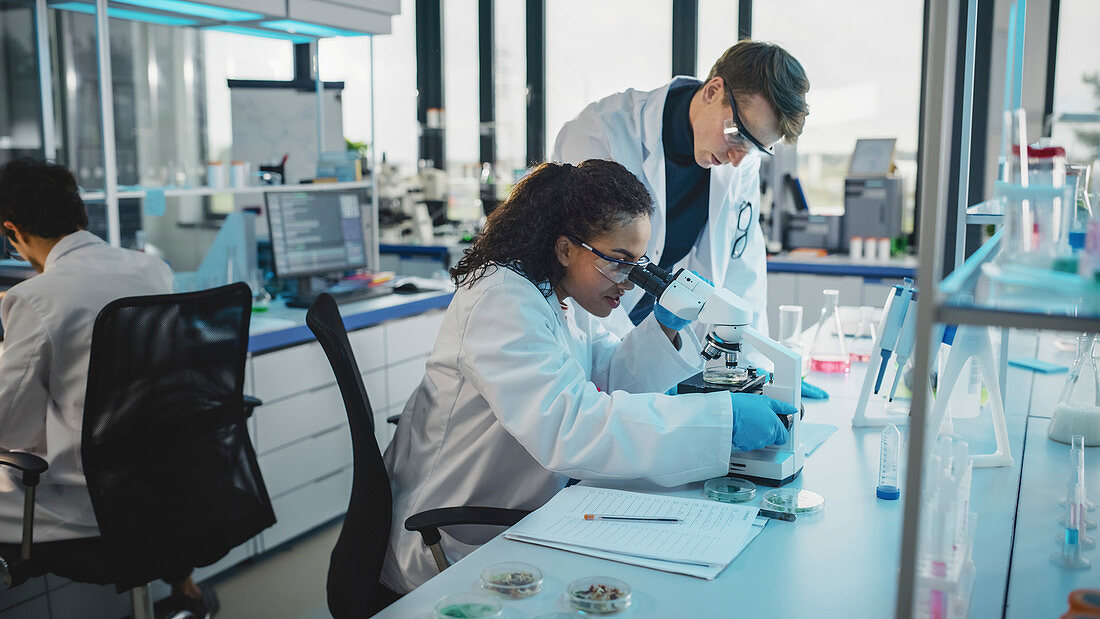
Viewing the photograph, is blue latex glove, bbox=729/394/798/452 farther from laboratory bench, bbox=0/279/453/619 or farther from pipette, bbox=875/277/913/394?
laboratory bench, bbox=0/279/453/619

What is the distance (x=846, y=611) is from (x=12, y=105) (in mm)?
4828

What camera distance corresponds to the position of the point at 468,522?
1.42 metres

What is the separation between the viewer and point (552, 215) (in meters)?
1.54

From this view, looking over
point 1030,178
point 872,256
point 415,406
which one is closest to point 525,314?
point 415,406

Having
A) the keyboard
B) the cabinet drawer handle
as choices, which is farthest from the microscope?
the keyboard

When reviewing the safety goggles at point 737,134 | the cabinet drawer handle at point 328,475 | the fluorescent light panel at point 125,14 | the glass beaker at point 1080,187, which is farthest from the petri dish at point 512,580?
the fluorescent light panel at point 125,14

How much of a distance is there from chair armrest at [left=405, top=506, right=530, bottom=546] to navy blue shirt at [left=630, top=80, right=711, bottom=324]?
100cm

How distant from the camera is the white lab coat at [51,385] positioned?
1.97 metres

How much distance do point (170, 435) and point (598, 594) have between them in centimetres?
137

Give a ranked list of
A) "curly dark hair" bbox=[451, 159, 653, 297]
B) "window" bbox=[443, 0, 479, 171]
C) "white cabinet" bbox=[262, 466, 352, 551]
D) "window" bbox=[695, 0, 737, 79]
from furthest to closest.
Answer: "window" bbox=[443, 0, 479, 171] < "window" bbox=[695, 0, 737, 79] < "white cabinet" bbox=[262, 466, 352, 551] < "curly dark hair" bbox=[451, 159, 653, 297]

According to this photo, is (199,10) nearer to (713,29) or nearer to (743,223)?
(743,223)

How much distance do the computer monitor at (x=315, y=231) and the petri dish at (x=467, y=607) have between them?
2.52 m

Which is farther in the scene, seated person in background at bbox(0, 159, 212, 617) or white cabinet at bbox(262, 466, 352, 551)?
white cabinet at bbox(262, 466, 352, 551)

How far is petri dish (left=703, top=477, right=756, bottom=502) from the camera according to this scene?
1387 mm
